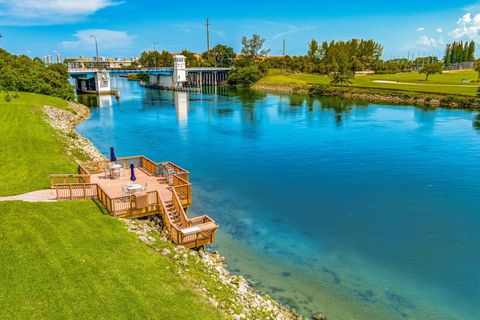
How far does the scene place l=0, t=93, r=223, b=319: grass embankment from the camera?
37.2 feet

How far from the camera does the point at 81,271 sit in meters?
13.0

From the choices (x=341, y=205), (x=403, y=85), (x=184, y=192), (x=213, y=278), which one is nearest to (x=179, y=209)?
(x=184, y=192)

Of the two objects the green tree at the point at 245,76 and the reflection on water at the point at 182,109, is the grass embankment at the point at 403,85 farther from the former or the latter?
the reflection on water at the point at 182,109

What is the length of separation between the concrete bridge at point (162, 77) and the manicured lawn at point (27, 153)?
6526 cm

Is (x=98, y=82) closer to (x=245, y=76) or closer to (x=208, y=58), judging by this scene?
(x=245, y=76)

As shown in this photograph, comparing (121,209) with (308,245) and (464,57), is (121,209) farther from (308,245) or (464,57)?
(464,57)

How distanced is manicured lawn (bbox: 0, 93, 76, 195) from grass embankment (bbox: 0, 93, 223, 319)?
19.5 feet

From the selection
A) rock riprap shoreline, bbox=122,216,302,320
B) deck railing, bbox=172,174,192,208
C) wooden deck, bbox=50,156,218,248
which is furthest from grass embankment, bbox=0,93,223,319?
deck railing, bbox=172,174,192,208

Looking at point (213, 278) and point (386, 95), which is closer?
point (213, 278)

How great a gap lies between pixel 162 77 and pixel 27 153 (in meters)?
114

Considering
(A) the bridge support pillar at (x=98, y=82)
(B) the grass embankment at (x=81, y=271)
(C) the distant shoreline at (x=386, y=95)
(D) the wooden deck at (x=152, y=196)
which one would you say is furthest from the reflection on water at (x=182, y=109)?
(B) the grass embankment at (x=81, y=271)

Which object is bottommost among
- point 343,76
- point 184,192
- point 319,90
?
point 184,192

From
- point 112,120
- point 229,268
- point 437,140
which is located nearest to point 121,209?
point 229,268

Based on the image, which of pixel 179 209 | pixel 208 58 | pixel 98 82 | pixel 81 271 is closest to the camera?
pixel 81 271
